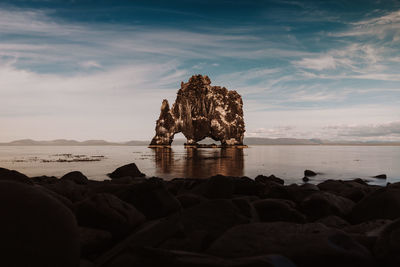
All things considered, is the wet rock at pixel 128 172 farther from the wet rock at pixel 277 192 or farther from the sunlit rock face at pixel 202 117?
the sunlit rock face at pixel 202 117

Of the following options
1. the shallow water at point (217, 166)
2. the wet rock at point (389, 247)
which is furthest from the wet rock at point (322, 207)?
the shallow water at point (217, 166)

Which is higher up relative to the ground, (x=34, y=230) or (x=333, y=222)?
(x=34, y=230)

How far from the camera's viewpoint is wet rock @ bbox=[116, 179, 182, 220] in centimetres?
429

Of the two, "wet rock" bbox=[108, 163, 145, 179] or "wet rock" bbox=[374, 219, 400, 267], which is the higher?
"wet rock" bbox=[374, 219, 400, 267]

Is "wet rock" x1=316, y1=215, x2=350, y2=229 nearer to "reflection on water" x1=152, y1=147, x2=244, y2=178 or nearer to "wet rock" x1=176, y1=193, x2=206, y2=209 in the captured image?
"wet rock" x1=176, y1=193, x2=206, y2=209

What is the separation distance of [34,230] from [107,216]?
134cm

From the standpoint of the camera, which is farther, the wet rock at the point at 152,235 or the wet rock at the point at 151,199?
the wet rock at the point at 151,199

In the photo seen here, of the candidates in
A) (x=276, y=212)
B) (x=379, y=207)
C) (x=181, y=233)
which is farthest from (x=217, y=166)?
(x=181, y=233)

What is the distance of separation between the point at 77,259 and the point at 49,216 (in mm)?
516

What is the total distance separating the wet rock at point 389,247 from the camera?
234 cm

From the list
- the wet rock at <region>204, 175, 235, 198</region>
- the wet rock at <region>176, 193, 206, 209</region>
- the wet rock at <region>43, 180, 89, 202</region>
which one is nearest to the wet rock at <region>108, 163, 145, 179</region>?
the wet rock at <region>43, 180, 89, 202</region>

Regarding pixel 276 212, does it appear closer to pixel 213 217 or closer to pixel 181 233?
pixel 213 217

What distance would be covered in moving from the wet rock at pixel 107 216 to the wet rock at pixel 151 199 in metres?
0.61

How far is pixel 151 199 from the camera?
14.5 feet
